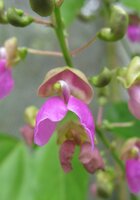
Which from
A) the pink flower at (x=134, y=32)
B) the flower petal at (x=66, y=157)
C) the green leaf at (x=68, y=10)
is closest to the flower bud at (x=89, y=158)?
the flower petal at (x=66, y=157)

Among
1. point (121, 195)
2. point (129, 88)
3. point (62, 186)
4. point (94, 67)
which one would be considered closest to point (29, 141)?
point (62, 186)

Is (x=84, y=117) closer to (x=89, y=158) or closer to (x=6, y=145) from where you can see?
(x=89, y=158)

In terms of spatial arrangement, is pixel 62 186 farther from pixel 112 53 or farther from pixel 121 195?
pixel 112 53

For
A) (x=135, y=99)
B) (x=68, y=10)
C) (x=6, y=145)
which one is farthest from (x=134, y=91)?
(x=6, y=145)

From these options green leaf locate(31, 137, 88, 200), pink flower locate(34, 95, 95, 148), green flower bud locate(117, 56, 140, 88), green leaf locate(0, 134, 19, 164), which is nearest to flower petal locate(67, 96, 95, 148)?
pink flower locate(34, 95, 95, 148)

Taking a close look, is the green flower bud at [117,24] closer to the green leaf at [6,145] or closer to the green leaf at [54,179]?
the green leaf at [54,179]
